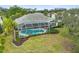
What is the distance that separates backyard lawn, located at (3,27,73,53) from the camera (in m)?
1.38

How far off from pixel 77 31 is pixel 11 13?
0.61 metres

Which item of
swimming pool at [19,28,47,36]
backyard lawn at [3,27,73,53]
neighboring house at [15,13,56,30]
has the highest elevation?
neighboring house at [15,13,56,30]

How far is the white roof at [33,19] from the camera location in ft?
4.54

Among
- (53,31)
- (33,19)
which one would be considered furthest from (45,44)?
(33,19)

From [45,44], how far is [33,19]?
0.82 ft

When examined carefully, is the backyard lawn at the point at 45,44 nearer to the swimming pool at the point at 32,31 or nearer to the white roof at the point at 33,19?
the swimming pool at the point at 32,31

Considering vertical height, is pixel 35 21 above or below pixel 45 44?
above

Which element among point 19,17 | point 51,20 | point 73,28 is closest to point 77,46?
point 73,28

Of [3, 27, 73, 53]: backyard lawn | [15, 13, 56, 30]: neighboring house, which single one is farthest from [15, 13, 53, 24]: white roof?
[3, 27, 73, 53]: backyard lawn

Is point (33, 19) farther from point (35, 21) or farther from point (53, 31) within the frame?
point (53, 31)

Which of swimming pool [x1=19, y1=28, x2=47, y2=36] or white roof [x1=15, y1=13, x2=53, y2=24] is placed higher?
white roof [x1=15, y1=13, x2=53, y2=24]

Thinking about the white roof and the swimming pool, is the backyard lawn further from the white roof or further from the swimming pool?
the white roof

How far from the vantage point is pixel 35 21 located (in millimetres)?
1390
